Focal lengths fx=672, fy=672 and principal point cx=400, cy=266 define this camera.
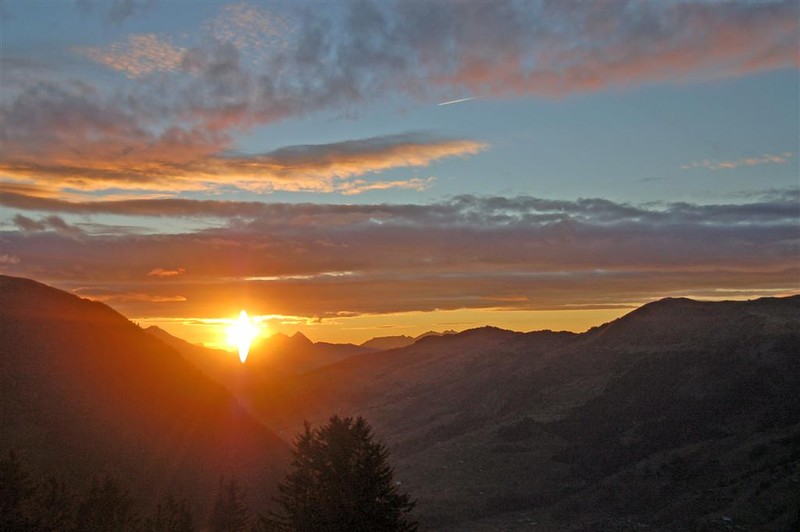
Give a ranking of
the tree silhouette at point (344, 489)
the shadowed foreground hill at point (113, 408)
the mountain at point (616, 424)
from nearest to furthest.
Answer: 1. the tree silhouette at point (344, 489)
2. the shadowed foreground hill at point (113, 408)
3. the mountain at point (616, 424)

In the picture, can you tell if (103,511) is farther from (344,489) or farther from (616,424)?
(616,424)

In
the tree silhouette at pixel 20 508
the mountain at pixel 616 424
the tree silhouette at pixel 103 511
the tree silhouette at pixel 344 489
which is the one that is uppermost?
the tree silhouette at pixel 344 489

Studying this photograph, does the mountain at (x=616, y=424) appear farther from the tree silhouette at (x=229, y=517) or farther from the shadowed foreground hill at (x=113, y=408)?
the tree silhouette at (x=229, y=517)

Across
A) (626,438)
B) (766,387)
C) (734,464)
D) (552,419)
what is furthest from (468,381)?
(734,464)

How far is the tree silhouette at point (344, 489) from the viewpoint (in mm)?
20531

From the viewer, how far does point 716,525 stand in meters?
67.2

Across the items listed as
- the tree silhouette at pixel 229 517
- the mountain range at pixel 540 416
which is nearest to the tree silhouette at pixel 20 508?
the tree silhouette at pixel 229 517

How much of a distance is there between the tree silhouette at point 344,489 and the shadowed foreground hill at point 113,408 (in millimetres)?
38276

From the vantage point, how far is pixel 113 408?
2771 inches

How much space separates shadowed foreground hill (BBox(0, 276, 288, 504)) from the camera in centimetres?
5943

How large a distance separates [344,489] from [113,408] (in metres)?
57.5

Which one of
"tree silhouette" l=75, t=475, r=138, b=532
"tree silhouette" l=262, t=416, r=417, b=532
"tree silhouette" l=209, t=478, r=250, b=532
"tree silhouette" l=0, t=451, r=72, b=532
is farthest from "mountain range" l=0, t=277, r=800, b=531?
"tree silhouette" l=262, t=416, r=417, b=532

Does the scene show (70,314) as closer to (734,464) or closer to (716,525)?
(716,525)

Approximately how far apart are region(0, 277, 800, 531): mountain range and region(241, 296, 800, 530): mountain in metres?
0.38
